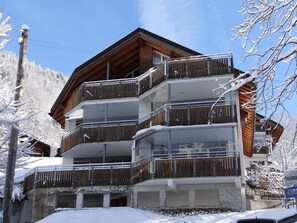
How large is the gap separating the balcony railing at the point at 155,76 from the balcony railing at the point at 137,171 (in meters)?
4.68

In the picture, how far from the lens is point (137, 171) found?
76.7 ft

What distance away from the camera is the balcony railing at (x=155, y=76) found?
2423 centimetres

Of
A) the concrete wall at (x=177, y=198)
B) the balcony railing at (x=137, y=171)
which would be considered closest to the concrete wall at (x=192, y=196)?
the concrete wall at (x=177, y=198)

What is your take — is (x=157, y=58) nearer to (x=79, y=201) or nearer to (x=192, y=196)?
(x=192, y=196)

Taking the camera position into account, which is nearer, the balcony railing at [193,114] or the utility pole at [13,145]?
the utility pole at [13,145]

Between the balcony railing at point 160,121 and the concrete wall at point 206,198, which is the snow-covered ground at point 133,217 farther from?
the balcony railing at point 160,121

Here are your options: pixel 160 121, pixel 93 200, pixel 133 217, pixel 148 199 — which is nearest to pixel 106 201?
pixel 148 199

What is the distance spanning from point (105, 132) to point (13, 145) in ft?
46.0

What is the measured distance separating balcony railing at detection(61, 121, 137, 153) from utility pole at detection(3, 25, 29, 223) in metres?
13.5

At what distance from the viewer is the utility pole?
37.5 feet

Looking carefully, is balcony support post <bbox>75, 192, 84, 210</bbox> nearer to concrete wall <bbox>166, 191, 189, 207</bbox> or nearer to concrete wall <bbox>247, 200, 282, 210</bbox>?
concrete wall <bbox>166, 191, 189, 207</bbox>

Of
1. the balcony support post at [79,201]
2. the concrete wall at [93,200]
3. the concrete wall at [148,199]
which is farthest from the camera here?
the concrete wall at [93,200]

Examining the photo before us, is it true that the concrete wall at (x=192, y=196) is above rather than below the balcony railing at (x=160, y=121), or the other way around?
below

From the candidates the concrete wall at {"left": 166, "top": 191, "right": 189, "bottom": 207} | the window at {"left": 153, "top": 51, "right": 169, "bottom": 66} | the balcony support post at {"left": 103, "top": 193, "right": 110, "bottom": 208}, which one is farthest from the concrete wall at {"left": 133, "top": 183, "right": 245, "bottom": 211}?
the window at {"left": 153, "top": 51, "right": 169, "bottom": 66}
